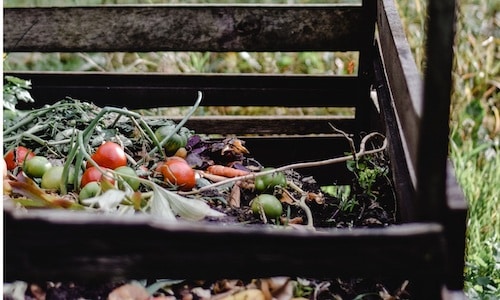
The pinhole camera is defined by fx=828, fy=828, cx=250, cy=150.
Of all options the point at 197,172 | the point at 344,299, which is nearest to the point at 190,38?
the point at 197,172

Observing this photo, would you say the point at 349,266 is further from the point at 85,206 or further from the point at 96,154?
the point at 96,154

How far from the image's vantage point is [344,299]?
156 cm

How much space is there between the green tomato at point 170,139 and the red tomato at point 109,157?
0.70 feet

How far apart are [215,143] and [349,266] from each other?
3.68 ft

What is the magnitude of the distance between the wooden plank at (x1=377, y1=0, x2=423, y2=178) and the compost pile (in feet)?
0.89

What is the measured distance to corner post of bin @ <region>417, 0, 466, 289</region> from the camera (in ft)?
3.47

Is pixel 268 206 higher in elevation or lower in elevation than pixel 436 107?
lower

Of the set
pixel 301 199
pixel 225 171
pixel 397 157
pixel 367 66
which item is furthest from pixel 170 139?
pixel 367 66

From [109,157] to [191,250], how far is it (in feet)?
2.48

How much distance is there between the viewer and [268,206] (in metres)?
1.76

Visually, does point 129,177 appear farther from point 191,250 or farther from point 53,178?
point 191,250

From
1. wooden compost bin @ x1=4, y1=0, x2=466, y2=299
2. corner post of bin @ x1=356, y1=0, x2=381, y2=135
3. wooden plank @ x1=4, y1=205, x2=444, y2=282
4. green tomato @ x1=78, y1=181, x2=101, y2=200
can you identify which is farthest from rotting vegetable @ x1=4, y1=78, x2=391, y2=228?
corner post of bin @ x1=356, y1=0, x2=381, y2=135

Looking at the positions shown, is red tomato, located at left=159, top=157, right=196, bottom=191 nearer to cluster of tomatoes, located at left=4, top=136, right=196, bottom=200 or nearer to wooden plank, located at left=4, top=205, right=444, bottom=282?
cluster of tomatoes, located at left=4, top=136, right=196, bottom=200

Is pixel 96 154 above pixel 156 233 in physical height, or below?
below
